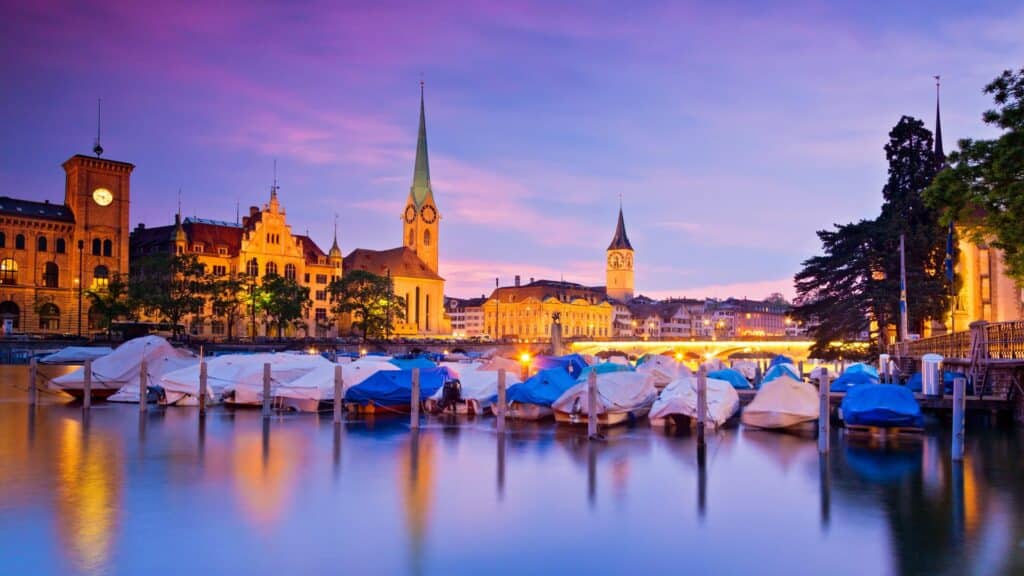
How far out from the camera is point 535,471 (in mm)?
24094

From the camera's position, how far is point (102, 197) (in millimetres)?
106938

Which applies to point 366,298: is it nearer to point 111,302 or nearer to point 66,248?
point 111,302

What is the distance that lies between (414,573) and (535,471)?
32.8 ft

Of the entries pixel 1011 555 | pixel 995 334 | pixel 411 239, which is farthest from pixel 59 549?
pixel 411 239

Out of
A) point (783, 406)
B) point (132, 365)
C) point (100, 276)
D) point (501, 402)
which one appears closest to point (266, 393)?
point (501, 402)

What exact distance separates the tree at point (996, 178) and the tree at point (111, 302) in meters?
86.4

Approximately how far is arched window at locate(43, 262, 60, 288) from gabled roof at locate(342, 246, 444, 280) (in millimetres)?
53602

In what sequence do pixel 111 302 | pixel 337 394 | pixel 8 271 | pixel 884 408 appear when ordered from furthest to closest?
pixel 8 271 → pixel 111 302 → pixel 337 394 → pixel 884 408

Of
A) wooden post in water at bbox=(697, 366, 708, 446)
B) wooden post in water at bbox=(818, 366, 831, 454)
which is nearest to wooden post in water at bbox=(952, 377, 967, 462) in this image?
wooden post in water at bbox=(818, 366, 831, 454)

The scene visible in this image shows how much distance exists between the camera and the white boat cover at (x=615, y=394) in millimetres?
33531

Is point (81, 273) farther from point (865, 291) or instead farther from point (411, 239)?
point (865, 291)

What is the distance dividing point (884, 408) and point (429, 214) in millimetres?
143254

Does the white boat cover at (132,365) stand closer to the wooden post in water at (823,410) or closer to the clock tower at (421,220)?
the wooden post in water at (823,410)

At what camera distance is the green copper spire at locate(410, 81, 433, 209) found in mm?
170375
